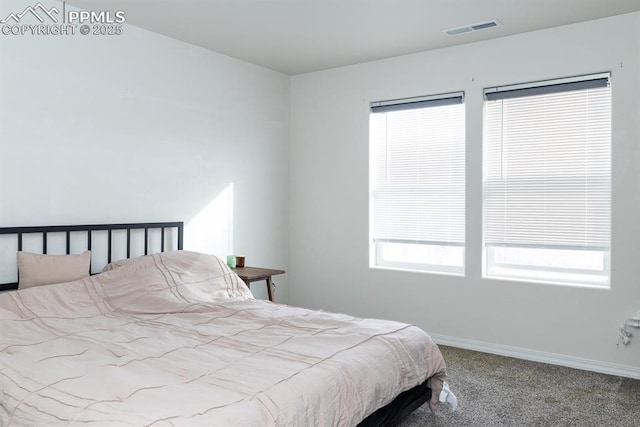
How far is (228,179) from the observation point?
4523 mm

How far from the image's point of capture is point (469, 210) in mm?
4156

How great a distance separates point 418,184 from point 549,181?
1077 mm

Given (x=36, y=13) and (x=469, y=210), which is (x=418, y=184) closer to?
(x=469, y=210)

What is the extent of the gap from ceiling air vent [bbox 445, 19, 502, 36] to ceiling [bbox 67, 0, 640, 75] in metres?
0.05

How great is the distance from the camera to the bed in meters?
1.72

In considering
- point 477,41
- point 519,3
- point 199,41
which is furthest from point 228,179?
point 519,3

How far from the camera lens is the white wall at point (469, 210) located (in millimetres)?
3537

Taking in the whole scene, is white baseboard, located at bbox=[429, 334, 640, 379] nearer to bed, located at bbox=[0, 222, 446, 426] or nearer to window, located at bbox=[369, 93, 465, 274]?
window, located at bbox=[369, 93, 465, 274]

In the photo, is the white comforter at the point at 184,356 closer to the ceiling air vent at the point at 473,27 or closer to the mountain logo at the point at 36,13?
the mountain logo at the point at 36,13

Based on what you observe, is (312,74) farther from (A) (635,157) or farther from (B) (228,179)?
(A) (635,157)

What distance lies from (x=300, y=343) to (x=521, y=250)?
7.80 feet

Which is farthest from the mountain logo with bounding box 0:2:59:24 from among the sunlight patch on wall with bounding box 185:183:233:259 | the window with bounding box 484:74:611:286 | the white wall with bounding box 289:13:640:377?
the window with bounding box 484:74:611:286

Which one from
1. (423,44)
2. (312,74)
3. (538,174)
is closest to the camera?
(538,174)

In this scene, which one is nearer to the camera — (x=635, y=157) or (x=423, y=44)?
(x=635, y=157)
